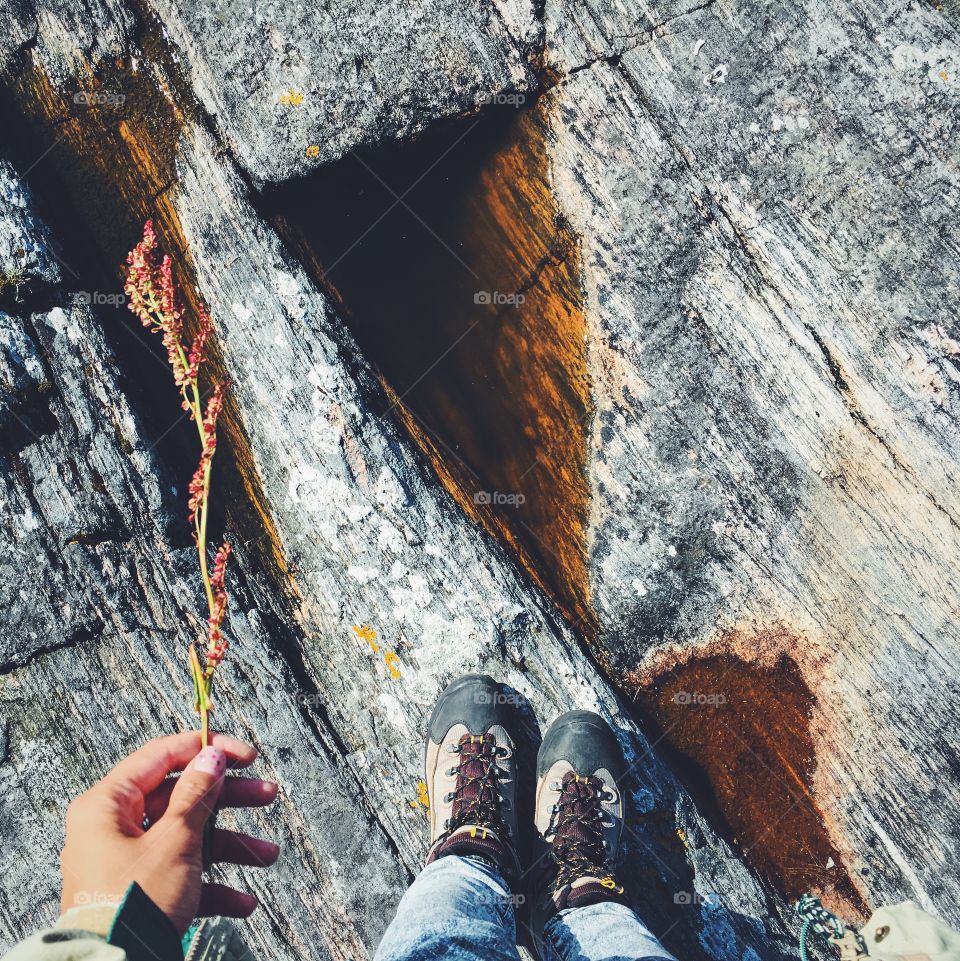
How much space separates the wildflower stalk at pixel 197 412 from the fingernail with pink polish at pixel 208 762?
0.07m

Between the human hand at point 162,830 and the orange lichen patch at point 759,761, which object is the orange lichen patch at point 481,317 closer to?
the orange lichen patch at point 759,761

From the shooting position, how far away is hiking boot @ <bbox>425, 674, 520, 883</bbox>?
131 inches

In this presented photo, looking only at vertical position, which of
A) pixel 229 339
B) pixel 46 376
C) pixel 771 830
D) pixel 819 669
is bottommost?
pixel 771 830

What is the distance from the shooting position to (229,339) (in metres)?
3.72

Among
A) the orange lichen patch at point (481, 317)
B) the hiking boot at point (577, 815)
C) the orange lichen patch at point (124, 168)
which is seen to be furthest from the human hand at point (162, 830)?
the orange lichen patch at point (481, 317)

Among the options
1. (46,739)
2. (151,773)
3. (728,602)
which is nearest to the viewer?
(151,773)

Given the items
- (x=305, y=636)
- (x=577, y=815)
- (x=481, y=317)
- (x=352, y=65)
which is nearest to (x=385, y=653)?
(x=305, y=636)

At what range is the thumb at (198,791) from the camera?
7.02 ft

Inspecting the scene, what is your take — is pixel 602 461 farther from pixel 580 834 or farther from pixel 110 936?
pixel 110 936

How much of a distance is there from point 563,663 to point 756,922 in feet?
5.30

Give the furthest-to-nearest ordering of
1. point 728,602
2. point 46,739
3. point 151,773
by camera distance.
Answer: point 728,602 → point 46,739 → point 151,773

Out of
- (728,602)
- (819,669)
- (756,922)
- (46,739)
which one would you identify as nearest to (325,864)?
(46,739)

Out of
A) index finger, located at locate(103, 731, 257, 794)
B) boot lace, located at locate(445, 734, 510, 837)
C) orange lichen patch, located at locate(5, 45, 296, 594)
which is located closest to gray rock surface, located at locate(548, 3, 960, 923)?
boot lace, located at locate(445, 734, 510, 837)

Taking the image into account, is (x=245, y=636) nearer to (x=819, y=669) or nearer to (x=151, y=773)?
(x=151, y=773)
